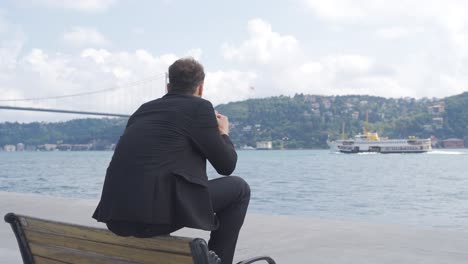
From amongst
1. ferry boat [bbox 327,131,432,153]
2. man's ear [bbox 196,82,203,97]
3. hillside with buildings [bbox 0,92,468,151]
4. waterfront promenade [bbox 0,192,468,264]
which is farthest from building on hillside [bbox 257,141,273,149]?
man's ear [bbox 196,82,203,97]

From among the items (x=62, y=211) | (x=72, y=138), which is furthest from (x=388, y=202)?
(x=72, y=138)

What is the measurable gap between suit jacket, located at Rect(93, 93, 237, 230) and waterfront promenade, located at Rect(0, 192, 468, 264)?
5.22 feet

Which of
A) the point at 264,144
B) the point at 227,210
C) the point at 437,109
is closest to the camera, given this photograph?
the point at 227,210

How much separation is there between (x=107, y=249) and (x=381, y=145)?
242 feet

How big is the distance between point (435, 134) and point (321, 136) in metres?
13.4

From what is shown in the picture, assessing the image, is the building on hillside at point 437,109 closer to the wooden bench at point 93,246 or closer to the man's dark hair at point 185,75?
the man's dark hair at point 185,75

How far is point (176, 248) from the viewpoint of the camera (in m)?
1.35

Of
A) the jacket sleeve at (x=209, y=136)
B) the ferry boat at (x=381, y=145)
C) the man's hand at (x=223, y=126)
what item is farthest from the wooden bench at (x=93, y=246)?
the ferry boat at (x=381, y=145)

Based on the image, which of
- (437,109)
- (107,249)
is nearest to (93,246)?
(107,249)

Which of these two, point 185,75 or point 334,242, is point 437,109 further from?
point 185,75

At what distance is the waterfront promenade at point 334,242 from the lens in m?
3.24

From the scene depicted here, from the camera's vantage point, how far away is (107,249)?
151 centimetres

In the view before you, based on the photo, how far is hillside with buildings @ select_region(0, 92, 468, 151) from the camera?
58906 millimetres

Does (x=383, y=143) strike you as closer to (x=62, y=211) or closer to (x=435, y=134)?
(x=435, y=134)
